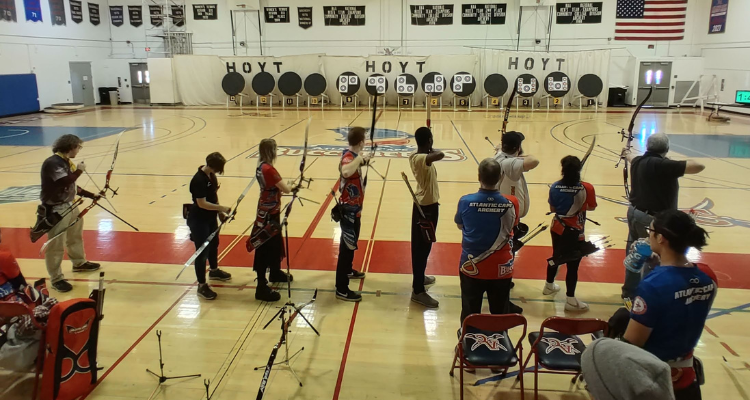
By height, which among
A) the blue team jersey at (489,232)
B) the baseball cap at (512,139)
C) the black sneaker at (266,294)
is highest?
the baseball cap at (512,139)

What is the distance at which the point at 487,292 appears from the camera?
301 centimetres

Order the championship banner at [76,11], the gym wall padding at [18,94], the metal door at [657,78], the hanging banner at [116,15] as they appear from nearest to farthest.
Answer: the gym wall padding at [18,94] → the metal door at [657,78] → the championship banner at [76,11] → the hanging banner at [116,15]

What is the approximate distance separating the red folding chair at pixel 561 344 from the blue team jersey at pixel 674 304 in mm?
516

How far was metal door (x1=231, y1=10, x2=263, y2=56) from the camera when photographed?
20953 millimetres

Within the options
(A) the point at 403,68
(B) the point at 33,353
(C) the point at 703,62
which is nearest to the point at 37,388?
(B) the point at 33,353

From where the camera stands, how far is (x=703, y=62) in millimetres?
19125

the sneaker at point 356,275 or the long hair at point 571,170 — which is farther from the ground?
the long hair at point 571,170

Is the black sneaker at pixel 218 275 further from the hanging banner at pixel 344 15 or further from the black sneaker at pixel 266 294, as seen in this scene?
the hanging banner at pixel 344 15

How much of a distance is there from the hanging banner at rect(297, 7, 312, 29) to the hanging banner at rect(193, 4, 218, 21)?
363 centimetres

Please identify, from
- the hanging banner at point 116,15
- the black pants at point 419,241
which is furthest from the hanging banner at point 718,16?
the hanging banner at point 116,15

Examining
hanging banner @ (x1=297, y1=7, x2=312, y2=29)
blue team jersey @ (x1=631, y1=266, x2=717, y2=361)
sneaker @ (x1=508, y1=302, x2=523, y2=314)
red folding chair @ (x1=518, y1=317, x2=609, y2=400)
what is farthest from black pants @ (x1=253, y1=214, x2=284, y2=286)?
hanging banner @ (x1=297, y1=7, x2=312, y2=29)

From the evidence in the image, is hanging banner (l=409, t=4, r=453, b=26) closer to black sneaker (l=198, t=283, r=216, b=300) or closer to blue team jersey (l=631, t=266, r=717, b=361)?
black sneaker (l=198, t=283, r=216, b=300)

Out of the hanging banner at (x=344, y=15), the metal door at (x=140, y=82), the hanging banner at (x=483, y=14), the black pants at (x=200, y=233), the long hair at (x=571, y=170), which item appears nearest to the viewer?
the long hair at (x=571, y=170)

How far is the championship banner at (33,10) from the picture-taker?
1730 cm
